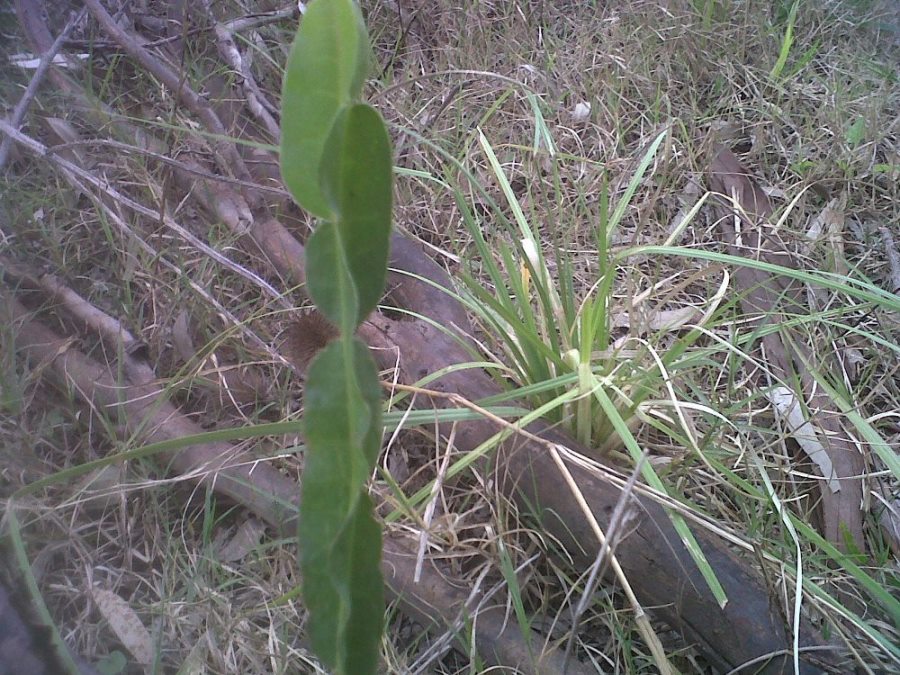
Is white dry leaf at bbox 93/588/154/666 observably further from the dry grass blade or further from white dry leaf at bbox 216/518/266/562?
the dry grass blade

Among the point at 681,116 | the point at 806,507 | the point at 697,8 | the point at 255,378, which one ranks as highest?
the point at 697,8

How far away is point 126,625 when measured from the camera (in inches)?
31.6

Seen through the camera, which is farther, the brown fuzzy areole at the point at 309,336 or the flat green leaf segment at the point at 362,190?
the brown fuzzy areole at the point at 309,336

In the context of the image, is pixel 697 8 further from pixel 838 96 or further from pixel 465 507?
pixel 465 507

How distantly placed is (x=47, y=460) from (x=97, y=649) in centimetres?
29

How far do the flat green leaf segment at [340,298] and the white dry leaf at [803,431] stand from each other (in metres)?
0.69

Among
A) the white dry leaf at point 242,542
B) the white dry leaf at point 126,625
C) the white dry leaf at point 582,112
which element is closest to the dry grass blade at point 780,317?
the white dry leaf at point 582,112

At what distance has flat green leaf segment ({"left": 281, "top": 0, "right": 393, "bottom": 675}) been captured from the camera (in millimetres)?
400

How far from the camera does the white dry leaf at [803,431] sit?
90cm

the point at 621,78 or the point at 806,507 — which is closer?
the point at 806,507

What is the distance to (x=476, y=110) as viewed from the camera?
143cm

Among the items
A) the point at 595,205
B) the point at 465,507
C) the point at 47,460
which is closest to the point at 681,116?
the point at 595,205

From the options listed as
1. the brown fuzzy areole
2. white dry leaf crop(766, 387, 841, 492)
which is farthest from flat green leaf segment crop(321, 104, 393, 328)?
white dry leaf crop(766, 387, 841, 492)

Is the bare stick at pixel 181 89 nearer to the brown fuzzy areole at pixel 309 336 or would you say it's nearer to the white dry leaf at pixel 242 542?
the brown fuzzy areole at pixel 309 336
